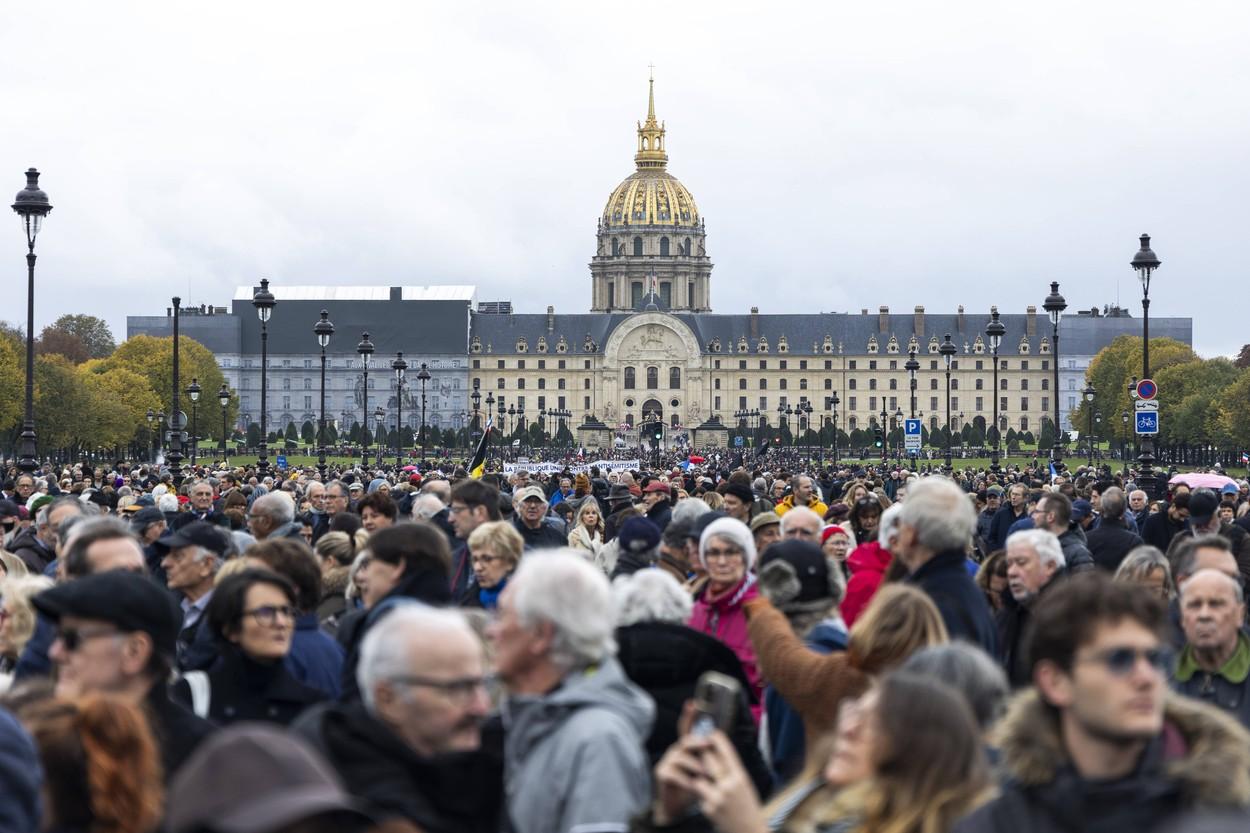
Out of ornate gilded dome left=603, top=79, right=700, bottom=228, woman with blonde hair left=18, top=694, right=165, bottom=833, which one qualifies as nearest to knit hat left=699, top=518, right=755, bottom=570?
woman with blonde hair left=18, top=694, right=165, bottom=833

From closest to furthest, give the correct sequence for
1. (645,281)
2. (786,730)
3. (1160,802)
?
(1160,802) → (786,730) → (645,281)

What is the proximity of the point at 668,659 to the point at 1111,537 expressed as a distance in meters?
7.03

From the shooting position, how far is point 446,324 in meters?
139

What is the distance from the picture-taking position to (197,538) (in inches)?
307

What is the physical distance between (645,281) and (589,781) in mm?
154649

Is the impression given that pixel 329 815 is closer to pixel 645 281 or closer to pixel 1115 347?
pixel 1115 347

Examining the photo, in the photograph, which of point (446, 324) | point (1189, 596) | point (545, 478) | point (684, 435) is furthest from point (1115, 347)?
point (1189, 596)

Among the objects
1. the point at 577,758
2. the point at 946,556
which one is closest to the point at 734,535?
the point at 946,556

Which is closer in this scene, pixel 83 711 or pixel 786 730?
pixel 83 711

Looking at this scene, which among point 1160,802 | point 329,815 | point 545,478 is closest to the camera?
point 329,815

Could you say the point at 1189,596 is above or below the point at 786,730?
above

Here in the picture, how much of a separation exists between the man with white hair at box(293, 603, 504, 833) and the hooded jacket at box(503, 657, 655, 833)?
0.31m

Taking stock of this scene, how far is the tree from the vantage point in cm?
13143

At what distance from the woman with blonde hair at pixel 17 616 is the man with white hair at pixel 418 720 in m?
2.44
